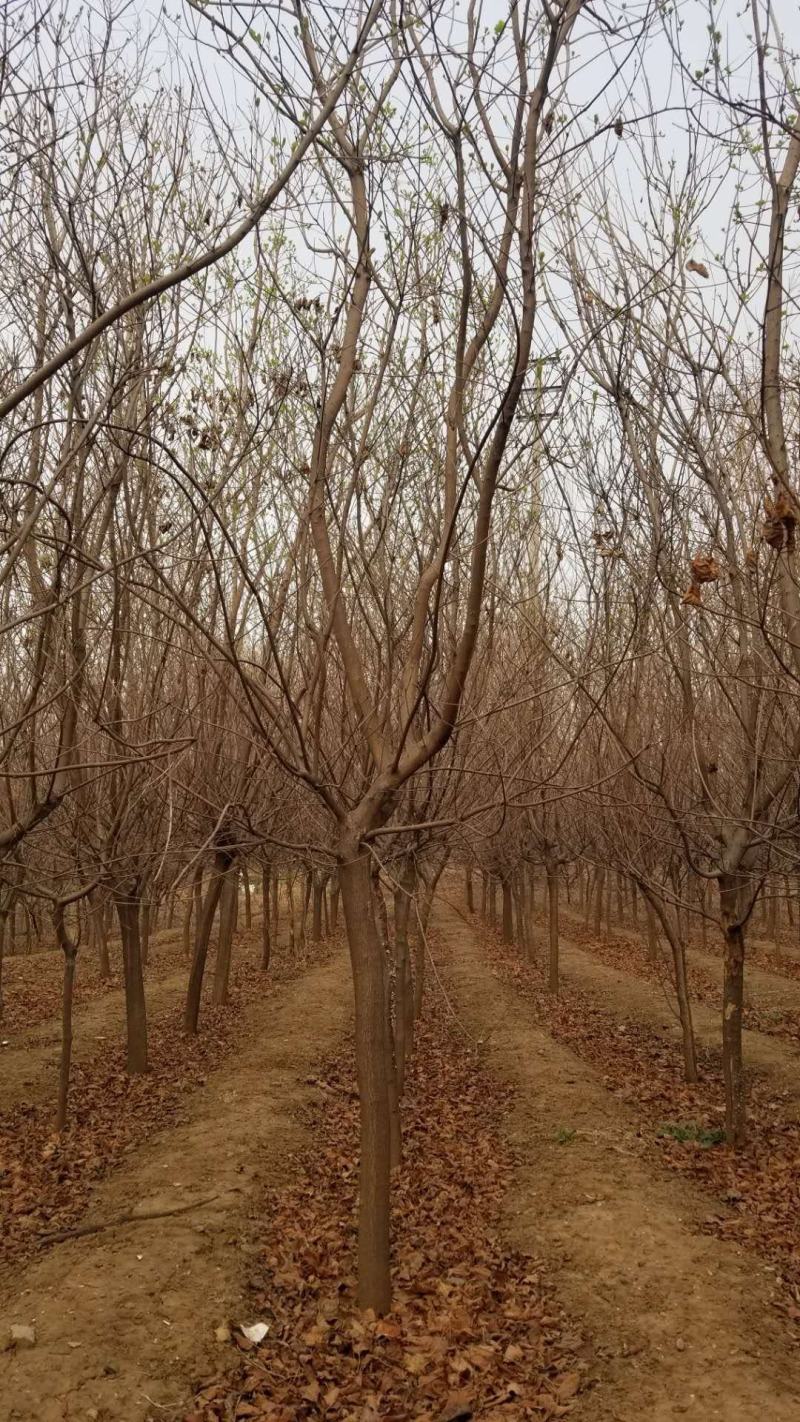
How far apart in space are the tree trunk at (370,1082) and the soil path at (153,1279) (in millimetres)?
845

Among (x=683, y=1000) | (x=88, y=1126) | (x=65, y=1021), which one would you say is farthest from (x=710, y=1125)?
(x=65, y=1021)

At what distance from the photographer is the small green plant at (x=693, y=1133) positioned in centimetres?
831

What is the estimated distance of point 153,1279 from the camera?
221 inches

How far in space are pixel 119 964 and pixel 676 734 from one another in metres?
15.4

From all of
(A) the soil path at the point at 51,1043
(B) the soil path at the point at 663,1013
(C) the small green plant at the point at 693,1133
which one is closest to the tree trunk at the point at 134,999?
(A) the soil path at the point at 51,1043

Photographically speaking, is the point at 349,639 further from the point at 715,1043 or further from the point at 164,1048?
the point at 715,1043

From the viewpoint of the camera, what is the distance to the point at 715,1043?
39.9ft

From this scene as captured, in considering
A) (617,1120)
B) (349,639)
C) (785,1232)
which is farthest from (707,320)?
(617,1120)

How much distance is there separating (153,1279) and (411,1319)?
1.58 meters

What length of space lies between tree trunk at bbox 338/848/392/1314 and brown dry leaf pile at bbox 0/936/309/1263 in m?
2.63

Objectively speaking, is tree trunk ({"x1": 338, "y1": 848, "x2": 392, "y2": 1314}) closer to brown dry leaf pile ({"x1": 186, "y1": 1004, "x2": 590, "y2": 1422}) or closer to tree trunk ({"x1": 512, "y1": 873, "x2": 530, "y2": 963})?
brown dry leaf pile ({"x1": 186, "y1": 1004, "x2": 590, "y2": 1422})

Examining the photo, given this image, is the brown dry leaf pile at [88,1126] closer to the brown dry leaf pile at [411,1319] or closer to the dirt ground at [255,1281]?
the dirt ground at [255,1281]

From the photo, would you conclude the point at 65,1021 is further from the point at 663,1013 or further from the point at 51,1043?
the point at 663,1013

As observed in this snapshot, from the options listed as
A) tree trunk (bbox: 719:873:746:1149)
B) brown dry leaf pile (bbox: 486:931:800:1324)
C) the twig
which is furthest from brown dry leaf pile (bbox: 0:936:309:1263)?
tree trunk (bbox: 719:873:746:1149)
